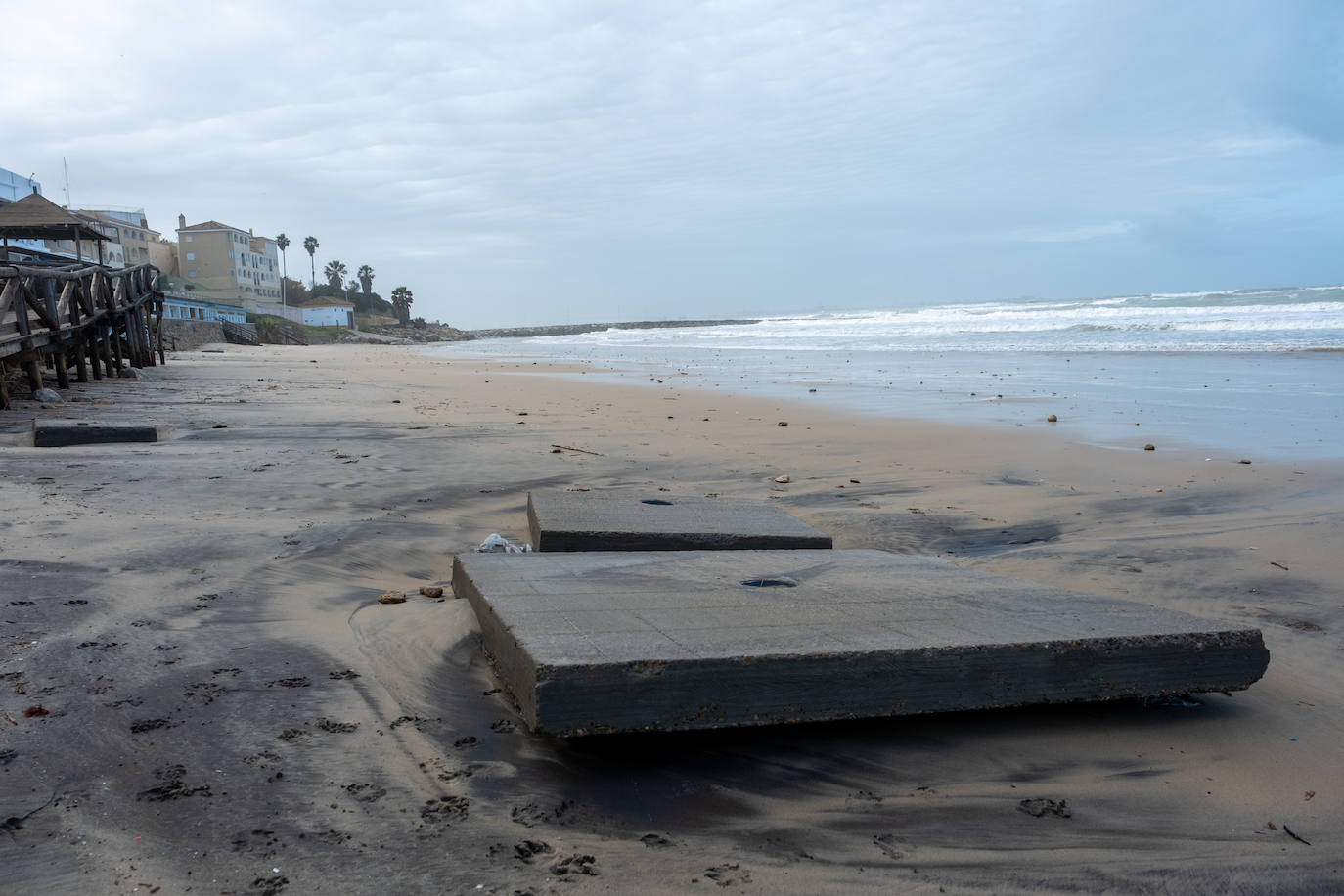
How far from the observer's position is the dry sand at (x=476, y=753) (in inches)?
77.7

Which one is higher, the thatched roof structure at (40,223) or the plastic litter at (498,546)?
the thatched roof structure at (40,223)

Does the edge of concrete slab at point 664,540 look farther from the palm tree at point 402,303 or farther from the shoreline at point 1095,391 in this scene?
the palm tree at point 402,303

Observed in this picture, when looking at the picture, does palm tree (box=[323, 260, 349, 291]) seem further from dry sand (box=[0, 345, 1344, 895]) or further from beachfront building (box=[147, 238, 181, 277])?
dry sand (box=[0, 345, 1344, 895])

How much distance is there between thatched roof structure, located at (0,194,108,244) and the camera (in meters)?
21.2

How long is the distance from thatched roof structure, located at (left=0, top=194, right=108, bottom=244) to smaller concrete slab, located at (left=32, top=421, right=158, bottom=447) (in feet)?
57.6

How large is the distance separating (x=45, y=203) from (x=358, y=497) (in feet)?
74.9

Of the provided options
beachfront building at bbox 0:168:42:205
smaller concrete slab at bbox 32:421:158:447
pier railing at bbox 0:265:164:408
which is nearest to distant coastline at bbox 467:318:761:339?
beachfront building at bbox 0:168:42:205

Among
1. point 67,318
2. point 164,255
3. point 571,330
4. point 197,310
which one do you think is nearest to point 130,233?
point 164,255

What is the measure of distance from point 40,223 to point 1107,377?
74.2 ft

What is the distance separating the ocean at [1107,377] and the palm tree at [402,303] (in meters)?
84.5

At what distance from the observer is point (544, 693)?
7.21 ft

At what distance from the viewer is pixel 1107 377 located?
1664 cm

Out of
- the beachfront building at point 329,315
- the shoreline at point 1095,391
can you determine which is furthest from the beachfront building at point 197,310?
the shoreline at point 1095,391

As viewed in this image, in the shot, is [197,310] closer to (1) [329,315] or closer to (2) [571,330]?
(1) [329,315]
